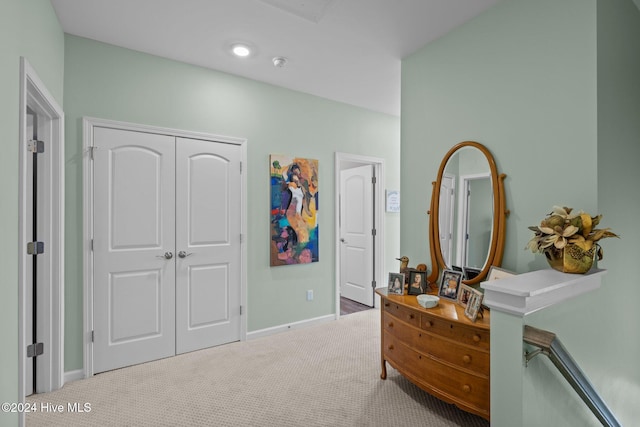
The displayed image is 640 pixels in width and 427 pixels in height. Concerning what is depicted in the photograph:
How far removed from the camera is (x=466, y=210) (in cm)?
232

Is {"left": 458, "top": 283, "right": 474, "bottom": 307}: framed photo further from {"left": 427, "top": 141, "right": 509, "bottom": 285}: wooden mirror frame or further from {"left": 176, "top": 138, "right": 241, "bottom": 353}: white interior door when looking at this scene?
{"left": 176, "top": 138, "right": 241, "bottom": 353}: white interior door

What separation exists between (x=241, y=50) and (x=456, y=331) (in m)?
2.78

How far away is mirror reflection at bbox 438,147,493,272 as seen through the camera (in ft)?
7.25

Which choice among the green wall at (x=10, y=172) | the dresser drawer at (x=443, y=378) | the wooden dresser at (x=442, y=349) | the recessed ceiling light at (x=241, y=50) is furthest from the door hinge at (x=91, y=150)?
the dresser drawer at (x=443, y=378)

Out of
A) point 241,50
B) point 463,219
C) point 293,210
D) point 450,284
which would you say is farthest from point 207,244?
point 463,219

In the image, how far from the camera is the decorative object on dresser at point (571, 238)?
1.60 m

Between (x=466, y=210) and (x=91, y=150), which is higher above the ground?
(x=91, y=150)

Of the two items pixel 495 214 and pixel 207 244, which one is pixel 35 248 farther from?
pixel 495 214

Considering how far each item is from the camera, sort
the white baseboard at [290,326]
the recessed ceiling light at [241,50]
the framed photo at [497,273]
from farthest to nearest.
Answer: the white baseboard at [290,326] < the recessed ceiling light at [241,50] < the framed photo at [497,273]

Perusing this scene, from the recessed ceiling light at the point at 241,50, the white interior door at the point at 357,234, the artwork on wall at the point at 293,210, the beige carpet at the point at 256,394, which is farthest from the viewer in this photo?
the white interior door at the point at 357,234

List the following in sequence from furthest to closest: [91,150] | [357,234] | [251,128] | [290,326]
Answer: [357,234], [290,326], [251,128], [91,150]

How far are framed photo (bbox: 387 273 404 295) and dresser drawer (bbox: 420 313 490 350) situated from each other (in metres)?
0.33

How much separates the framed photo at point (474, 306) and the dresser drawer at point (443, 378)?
0.33 metres

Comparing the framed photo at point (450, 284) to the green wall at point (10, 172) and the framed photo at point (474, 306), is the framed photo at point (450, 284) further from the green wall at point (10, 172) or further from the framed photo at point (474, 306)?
the green wall at point (10, 172)
